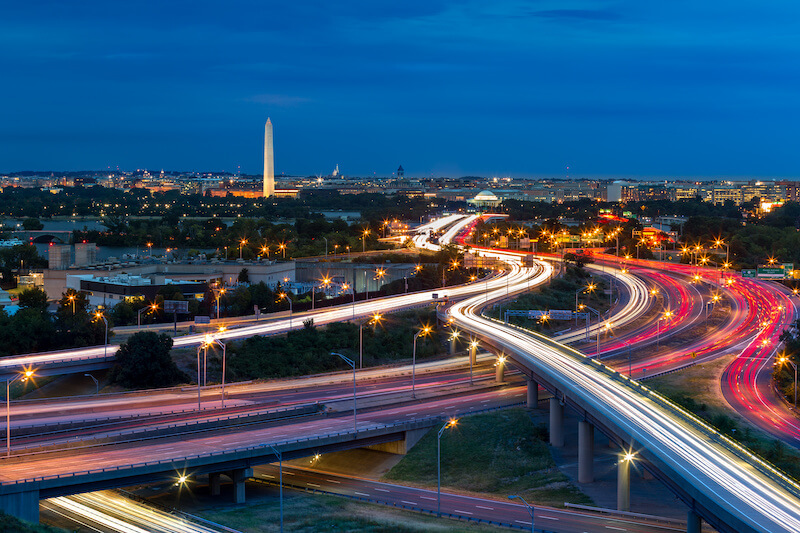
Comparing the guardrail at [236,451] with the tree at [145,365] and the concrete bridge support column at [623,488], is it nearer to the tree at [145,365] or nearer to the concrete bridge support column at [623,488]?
the concrete bridge support column at [623,488]

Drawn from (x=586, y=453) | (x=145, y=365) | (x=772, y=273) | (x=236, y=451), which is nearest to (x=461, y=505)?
(x=586, y=453)

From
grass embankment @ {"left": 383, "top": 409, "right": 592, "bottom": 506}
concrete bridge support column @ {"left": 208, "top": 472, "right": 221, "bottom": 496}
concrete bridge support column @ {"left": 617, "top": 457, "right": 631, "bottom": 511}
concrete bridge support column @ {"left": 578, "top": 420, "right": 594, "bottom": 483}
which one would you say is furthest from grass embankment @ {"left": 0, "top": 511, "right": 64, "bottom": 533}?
concrete bridge support column @ {"left": 578, "top": 420, "right": 594, "bottom": 483}

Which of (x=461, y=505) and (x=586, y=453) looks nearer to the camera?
(x=461, y=505)

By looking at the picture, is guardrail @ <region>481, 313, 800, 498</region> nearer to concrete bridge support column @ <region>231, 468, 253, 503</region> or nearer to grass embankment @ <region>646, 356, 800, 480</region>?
grass embankment @ <region>646, 356, 800, 480</region>

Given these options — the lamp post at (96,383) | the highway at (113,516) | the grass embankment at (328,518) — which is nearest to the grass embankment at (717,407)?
the grass embankment at (328,518)

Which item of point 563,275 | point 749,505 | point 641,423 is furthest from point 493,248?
point 749,505

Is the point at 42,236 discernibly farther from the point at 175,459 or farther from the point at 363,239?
the point at 175,459
